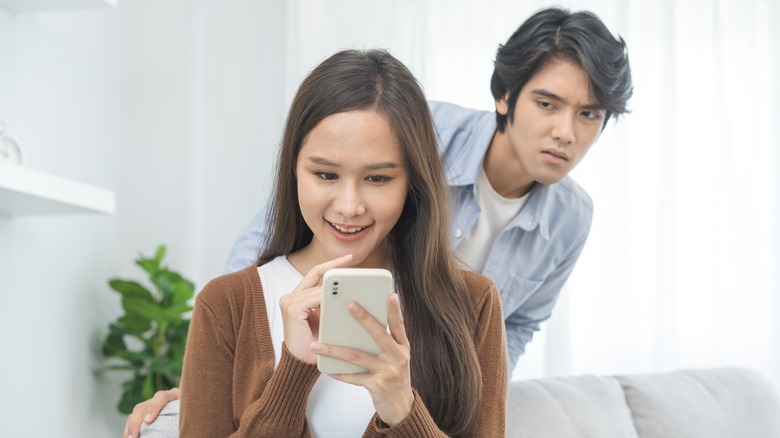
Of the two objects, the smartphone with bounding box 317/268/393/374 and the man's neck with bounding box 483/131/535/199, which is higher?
the man's neck with bounding box 483/131/535/199

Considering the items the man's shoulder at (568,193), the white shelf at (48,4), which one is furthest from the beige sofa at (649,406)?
the white shelf at (48,4)

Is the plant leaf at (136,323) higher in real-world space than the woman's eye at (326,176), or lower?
lower

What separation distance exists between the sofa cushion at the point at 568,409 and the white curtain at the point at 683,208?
115 cm

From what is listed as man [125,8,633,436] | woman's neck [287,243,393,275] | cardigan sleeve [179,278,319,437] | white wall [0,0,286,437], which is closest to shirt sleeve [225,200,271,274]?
man [125,8,633,436]

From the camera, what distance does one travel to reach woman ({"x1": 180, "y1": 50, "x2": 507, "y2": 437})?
1375 millimetres

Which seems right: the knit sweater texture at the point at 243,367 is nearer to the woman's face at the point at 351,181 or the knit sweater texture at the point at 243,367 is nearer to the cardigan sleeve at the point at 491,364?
the cardigan sleeve at the point at 491,364

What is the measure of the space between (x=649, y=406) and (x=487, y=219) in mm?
747

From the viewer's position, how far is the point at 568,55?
210cm

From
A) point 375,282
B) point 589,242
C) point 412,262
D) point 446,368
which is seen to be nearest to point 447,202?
point 412,262

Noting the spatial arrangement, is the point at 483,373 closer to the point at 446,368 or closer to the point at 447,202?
the point at 446,368

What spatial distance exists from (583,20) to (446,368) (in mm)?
1011

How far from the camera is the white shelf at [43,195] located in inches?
99.5

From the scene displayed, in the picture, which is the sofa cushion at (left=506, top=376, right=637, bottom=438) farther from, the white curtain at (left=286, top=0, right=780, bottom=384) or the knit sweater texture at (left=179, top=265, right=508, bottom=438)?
the white curtain at (left=286, top=0, right=780, bottom=384)

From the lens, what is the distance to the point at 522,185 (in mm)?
2256
